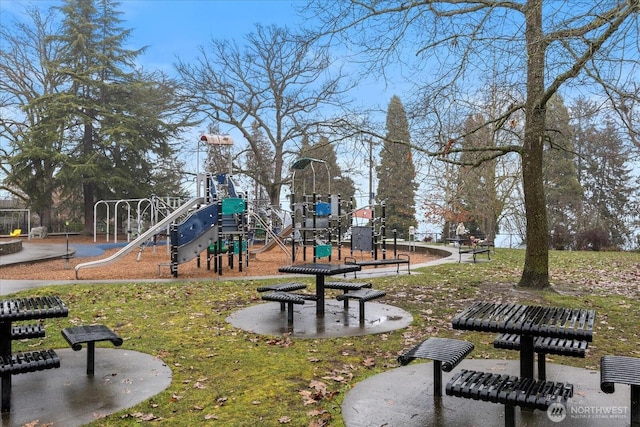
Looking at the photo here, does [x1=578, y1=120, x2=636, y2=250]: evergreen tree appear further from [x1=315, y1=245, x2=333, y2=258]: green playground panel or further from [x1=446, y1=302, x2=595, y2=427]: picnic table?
[x1=446, y1=302, x2=595, y2=427]: picnic table

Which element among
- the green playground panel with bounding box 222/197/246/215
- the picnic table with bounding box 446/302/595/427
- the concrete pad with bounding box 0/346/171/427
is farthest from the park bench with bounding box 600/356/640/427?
the green playground panel with bounding box 222/197/246/215

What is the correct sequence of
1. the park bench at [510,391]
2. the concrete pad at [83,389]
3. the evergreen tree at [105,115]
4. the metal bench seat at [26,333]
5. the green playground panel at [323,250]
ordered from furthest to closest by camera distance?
the evergreen tree at [105,115] < the green playground panel at [323,250] < the metal bench seat at [26,333] < the concrete pad at [83,389] < the park bench at [510,391]

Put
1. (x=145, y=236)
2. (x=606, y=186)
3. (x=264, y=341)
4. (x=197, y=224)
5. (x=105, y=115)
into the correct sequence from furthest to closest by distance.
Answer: (x=606, y=186), (x=105, y=115), (x=197, y=224), (x=145, y=236), (x=264, y=341)

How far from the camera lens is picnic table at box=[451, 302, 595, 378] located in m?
3.47

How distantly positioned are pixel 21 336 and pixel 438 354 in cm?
379

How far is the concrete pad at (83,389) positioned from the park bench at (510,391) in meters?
2.65

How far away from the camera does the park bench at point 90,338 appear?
4.52 meters

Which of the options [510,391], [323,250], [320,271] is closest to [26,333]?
[320,271]

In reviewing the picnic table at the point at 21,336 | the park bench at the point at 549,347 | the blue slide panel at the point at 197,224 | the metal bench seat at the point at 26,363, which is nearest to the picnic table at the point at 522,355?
the park bench at the point at 549,347

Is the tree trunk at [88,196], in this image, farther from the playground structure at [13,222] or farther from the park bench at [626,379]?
the park bench at [626,379]

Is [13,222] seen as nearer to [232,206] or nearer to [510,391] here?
[232,206]

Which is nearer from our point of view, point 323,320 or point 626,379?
point 626,379

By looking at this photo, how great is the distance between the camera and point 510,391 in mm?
3156

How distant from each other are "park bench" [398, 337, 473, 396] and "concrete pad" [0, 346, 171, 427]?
2.26 metres
